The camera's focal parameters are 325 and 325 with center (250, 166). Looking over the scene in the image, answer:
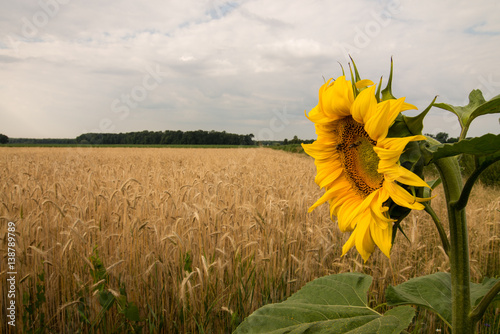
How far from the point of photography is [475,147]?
602mm

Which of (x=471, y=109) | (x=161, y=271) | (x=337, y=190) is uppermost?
(x=471, y=109)

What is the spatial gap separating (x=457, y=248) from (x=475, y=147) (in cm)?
30

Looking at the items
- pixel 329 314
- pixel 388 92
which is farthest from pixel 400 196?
pixel 329 314

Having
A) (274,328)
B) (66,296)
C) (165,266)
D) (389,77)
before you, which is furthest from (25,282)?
(389,77)

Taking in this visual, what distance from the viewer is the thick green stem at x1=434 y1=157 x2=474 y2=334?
75 centimetres

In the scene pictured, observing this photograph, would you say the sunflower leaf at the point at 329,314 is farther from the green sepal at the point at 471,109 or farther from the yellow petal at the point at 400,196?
the green sepal at the point at 471,109

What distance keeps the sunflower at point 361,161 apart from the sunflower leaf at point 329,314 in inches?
6.4

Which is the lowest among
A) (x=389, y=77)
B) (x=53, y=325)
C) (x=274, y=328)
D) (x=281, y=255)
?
(x=53, y=325)

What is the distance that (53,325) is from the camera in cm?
264

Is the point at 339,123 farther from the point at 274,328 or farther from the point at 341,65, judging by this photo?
the point at 274,328

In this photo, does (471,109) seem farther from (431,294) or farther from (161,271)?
(161,271)

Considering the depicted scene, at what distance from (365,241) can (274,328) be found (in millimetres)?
330

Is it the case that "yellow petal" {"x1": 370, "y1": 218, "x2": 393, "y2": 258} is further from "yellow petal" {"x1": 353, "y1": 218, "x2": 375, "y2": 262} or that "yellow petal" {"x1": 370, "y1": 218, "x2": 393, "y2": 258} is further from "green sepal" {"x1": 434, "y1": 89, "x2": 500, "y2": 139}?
"green sepal" {"x1": 434, "y1": 89, "x2": 500, "y2": 139}

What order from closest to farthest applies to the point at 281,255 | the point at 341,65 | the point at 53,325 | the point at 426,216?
the point at 341,65 < the point at 53,325 < the point at 281,255 < the point at 426,216
